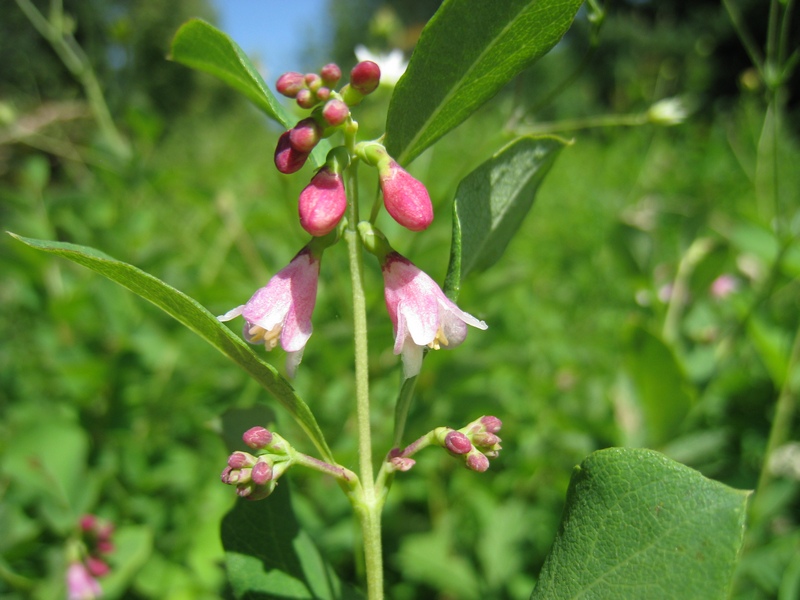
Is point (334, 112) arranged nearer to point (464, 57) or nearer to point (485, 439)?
→ point (464, 57)

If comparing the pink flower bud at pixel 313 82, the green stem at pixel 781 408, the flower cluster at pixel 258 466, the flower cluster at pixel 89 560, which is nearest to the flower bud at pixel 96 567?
the flower cluster at pixel 89 560

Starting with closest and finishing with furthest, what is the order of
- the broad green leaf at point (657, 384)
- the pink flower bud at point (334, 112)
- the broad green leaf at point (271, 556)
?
the pink flower bud at point (334, 112) → the broad green leaf at point (271, 556) → the broad green leaf at point (657, 384)

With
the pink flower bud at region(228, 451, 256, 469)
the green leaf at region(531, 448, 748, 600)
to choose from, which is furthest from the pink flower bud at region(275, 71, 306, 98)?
the green leaf at region(531, 448, 748, 600)

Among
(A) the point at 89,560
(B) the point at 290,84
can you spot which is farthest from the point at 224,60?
(A) the point at 89,560

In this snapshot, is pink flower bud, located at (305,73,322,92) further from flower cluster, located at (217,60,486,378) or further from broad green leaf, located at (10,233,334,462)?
broad green leaf, located at (10,233,334,462)

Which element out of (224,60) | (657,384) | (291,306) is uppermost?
(224,60)

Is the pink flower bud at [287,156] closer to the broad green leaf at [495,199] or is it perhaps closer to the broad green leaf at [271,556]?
the broad green leaf at [495,199]

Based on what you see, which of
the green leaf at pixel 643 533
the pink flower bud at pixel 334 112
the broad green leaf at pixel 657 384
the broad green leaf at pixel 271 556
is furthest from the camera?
the broad green leaf at pixel 657 384
